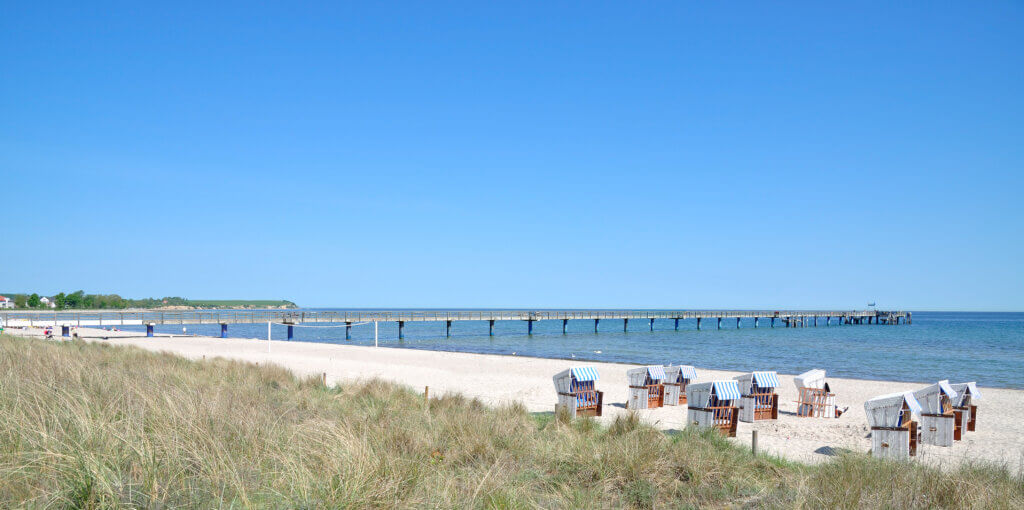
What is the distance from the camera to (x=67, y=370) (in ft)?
26.7

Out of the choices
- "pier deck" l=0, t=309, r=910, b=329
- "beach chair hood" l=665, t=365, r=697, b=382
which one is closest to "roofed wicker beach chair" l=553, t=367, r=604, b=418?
"beach chair hood" l=665, t=365, r=697, b=382

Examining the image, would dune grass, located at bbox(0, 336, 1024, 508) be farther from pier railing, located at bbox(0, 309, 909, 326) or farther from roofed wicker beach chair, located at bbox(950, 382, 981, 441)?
pier railing, located at bbox(0, 309, 909, 326)

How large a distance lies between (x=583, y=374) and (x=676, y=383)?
3259mm

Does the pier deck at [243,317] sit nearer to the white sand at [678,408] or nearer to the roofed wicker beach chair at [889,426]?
the white sand at [678,408]

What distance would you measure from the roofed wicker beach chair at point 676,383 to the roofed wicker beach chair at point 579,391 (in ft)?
8.87

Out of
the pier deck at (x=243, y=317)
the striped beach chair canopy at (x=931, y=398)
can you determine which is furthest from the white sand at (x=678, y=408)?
the pier deck at (x=243, y=317)

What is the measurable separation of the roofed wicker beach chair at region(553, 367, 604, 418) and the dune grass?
422 centimetres

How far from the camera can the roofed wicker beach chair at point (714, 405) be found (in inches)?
438

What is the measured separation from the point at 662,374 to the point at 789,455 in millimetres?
5591

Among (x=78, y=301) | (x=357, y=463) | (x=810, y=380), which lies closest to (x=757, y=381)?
(x=810, y=380)

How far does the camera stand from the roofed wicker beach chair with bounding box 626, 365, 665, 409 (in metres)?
14.4

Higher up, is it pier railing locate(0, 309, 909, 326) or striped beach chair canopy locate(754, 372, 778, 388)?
striped beach chair canopy locate(754, 372, 778, 388)

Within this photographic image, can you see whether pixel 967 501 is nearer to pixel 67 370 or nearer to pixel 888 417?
pixel 888 417

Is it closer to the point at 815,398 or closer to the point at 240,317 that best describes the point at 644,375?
the point at 815,398
